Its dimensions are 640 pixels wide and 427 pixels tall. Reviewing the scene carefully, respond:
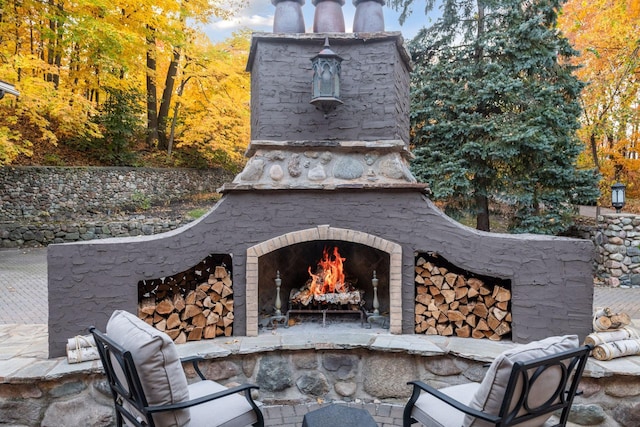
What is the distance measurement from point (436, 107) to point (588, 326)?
→ 18.6 feet

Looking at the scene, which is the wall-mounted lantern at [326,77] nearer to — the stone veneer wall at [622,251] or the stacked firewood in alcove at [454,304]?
the stacked firewood in alcove at [454,304]

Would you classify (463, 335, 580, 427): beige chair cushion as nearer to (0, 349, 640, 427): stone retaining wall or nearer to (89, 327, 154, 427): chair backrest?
(0, 349, 640, 427): stone retaining wall

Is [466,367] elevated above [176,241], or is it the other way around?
[176,241]

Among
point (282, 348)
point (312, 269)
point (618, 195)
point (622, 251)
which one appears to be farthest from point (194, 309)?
point (618, 195)

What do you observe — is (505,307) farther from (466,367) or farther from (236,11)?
(236,11)

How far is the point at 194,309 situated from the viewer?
3.73 m

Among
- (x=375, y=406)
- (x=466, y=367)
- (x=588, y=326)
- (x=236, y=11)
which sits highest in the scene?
(x=236, y=11)

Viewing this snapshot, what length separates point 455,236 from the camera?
3723mm

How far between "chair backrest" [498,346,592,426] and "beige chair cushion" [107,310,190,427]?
1574 millimetres

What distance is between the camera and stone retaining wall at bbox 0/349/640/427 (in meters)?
3.06

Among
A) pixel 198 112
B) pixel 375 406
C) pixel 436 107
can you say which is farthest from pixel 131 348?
pixel 198 112

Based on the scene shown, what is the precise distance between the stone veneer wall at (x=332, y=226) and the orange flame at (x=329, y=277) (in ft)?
2.12

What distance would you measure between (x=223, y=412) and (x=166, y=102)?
550 inches

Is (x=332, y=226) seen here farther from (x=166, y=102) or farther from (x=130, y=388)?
(x=166, y=102)
